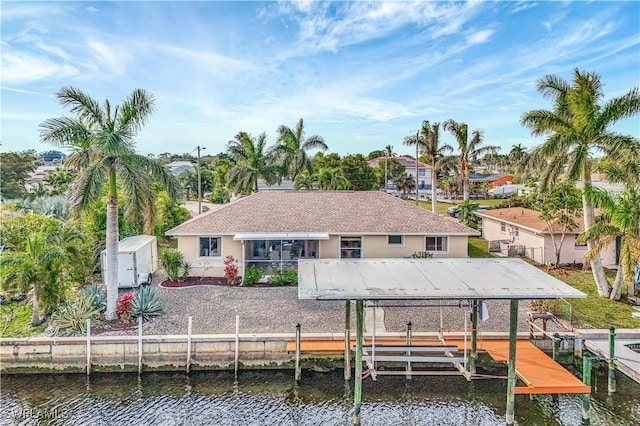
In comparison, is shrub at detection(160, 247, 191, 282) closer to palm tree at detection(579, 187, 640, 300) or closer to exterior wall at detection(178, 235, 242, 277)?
exterior wall at detection(178, 235, 242, 277)

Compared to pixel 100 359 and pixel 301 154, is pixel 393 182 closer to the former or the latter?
pixel 301 154

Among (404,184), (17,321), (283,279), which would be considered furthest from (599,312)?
(404,184)

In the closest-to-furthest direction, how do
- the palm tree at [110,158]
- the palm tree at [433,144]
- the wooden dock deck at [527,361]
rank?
the wooden dock deck at [527,361] < the palm tree at [110,158] < the palm tree at [433,144]

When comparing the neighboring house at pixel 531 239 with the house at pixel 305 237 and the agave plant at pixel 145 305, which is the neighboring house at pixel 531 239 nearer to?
the house at pixel 305 237

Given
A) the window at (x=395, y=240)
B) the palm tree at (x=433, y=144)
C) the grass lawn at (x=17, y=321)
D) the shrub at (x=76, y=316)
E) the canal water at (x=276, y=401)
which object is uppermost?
the palm tree at (x=433, y=144)

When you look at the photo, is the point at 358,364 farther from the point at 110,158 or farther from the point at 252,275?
the point at 110,158

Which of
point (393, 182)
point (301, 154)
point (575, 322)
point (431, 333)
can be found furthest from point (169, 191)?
point (393, 182)

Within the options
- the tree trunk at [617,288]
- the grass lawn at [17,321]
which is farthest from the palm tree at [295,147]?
the tree trunk at [617,288]
